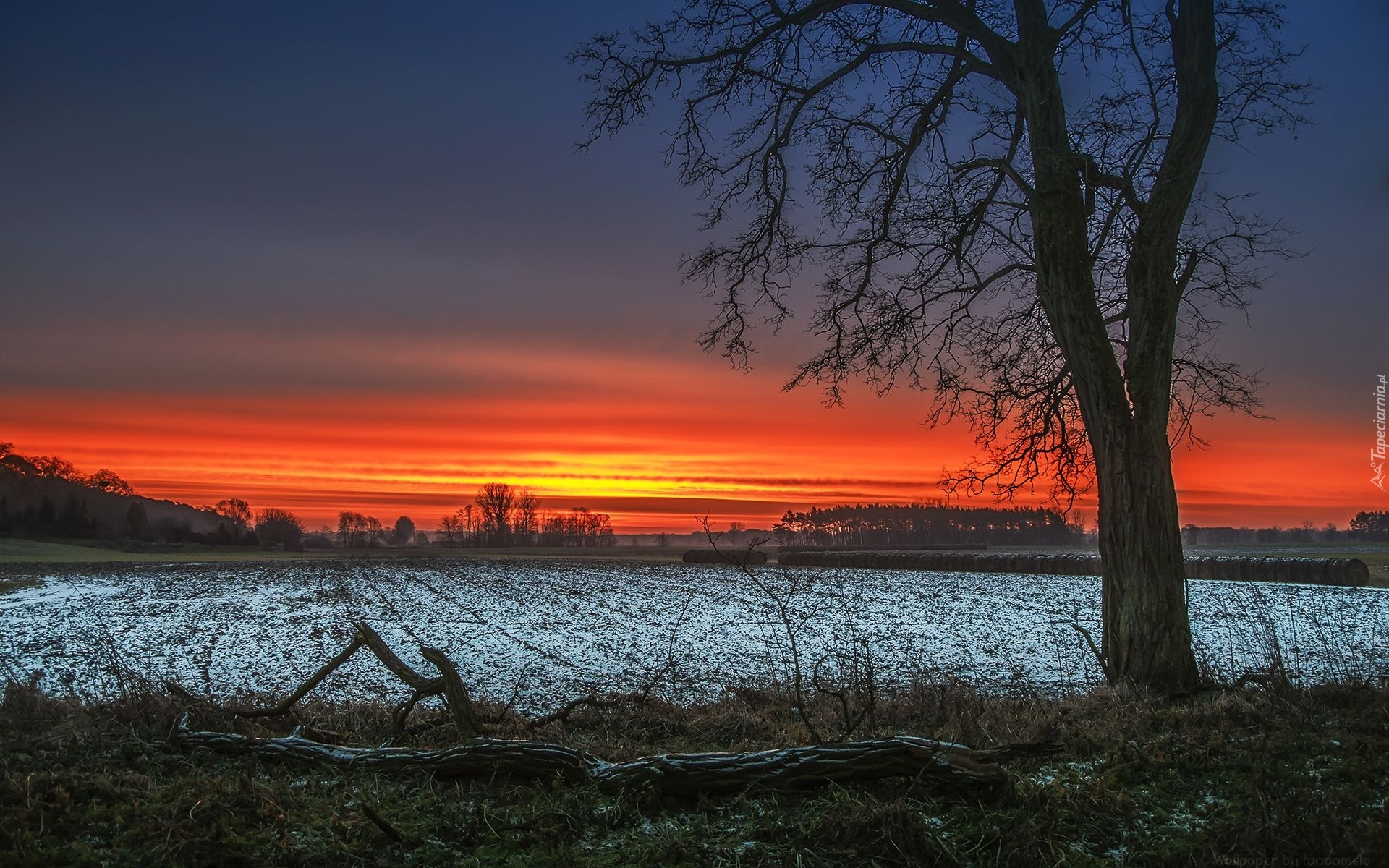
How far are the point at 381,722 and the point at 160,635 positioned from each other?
1550 centimetres

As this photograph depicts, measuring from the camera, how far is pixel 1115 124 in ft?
31.7

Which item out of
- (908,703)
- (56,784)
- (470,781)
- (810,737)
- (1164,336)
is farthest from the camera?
(1164,336)

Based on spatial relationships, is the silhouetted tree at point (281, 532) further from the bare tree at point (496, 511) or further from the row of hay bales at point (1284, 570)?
the row of hay bales at point (1284, 570)

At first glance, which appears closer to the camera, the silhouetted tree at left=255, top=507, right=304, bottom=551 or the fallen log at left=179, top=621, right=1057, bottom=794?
the fallen log at left=179, top=621, right=1057, bottom=794

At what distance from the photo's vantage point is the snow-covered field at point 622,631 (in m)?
11.6

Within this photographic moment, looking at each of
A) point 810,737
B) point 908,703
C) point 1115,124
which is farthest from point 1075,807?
point 1115,124

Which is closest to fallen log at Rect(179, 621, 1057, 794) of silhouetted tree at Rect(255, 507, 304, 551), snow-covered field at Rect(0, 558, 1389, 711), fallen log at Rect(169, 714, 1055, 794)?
fallen log at Rect(169, 714, 1055, 794)

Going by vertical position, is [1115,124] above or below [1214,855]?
above

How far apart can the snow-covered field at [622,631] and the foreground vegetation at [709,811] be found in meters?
1.75

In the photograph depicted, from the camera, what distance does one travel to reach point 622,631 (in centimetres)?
1972

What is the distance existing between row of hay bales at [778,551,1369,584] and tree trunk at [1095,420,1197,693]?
2178 centimetres

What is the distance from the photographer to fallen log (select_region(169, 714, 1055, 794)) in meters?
4.42

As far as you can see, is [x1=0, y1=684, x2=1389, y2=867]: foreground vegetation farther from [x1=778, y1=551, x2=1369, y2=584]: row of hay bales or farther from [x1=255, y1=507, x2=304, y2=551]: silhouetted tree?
[x1=255, y1=507, x2=304, y2=551]: silhouetted tree

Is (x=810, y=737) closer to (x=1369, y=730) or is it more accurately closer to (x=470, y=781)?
(x=470, y=781)
